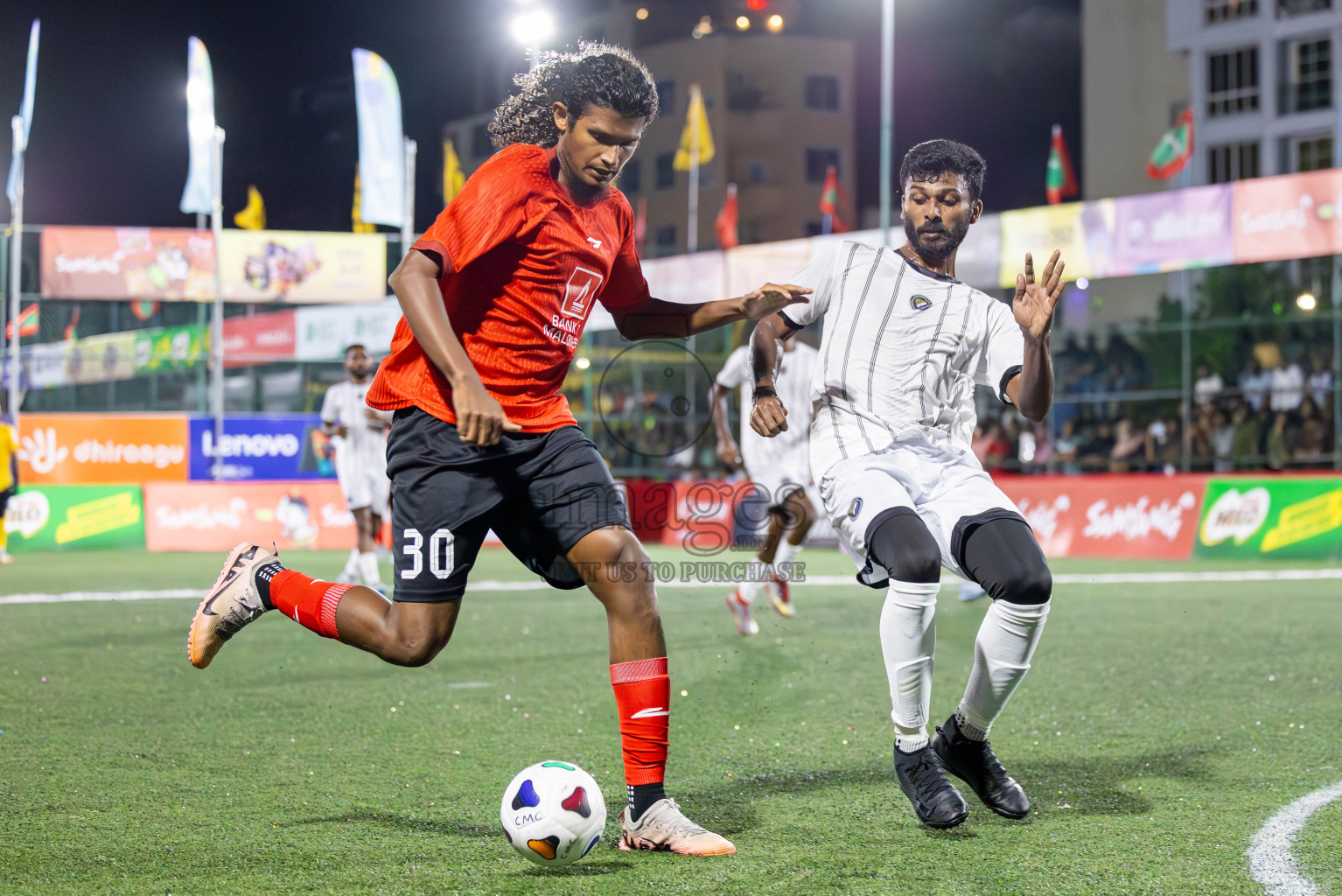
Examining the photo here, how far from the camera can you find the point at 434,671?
23.2 ft

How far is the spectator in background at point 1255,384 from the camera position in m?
18.6

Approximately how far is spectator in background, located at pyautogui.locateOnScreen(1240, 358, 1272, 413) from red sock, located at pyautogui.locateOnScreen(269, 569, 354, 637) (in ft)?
56.5

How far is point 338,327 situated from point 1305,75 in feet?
114

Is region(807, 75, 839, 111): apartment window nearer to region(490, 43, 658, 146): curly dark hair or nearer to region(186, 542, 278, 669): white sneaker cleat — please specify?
region(490, 43, 658, 146): curly dark hair

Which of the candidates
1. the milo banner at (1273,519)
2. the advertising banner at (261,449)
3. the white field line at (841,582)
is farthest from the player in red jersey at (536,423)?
the advertising banner at (261,449)

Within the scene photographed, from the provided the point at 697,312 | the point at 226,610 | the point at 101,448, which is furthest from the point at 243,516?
the point at 697,312

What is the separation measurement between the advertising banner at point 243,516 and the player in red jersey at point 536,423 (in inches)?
640

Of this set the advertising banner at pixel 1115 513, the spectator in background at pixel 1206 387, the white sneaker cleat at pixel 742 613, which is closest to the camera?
the white sneaker cleat at pixel 742 613

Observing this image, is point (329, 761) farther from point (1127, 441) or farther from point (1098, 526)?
point (1127, 441)

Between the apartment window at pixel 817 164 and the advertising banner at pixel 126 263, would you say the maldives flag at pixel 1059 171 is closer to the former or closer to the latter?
the advertising banner at pixel 126 263

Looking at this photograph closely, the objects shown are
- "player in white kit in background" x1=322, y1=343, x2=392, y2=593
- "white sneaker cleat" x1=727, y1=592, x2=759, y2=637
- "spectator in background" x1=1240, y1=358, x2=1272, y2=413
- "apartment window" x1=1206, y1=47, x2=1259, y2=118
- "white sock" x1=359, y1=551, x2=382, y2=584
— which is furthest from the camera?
"apartment window" x1=1206, y1=47, x2=1259, y2=118

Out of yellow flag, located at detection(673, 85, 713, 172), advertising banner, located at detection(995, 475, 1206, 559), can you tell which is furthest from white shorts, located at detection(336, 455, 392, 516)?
yellow flag, located at detection(673, 85, 713, 172)

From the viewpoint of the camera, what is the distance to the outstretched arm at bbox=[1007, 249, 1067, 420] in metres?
3.81

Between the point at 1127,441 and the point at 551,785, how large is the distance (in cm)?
1846
